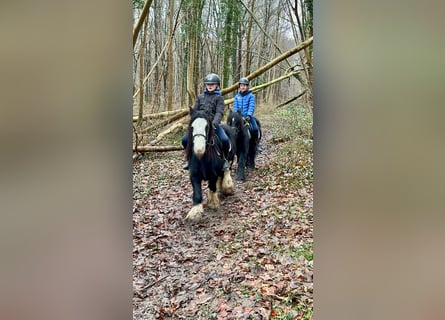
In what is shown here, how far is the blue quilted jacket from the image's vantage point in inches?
57.3

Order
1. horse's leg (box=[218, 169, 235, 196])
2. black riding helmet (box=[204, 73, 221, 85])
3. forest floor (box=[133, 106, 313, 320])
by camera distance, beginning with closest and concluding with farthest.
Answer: forest floor (box=[133, 106, 313, 320]) < black riding helmet (box=[204, 73, 221, 85]) < horse's leg (box=[218, 169, 235, 196])

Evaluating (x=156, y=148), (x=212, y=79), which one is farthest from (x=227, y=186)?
(x=212, y=79)

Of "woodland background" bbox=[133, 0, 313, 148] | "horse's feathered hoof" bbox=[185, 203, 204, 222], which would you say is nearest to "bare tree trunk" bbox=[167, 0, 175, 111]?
"woodland background" bbox=[133, 0, 313, 148]

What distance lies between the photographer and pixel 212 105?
1.44 m

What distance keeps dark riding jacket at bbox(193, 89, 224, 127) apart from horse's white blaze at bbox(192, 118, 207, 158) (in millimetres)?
44

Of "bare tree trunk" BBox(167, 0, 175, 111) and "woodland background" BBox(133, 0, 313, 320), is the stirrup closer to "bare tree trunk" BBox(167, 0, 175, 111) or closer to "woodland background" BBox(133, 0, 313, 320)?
"woodland background" BBox(133, 0, 313, 320)

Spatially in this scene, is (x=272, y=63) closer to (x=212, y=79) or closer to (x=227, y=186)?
(x=212, y=79)

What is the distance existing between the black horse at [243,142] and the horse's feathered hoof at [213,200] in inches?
6.2

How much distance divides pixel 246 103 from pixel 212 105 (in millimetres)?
150

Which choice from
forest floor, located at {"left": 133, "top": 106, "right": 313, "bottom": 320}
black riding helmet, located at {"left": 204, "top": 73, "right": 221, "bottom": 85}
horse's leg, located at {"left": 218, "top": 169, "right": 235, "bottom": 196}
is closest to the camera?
forest floor, located at {"left": 133, "top": 106, "right": 313, "bottom": 320}

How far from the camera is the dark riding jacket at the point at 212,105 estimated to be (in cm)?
141
